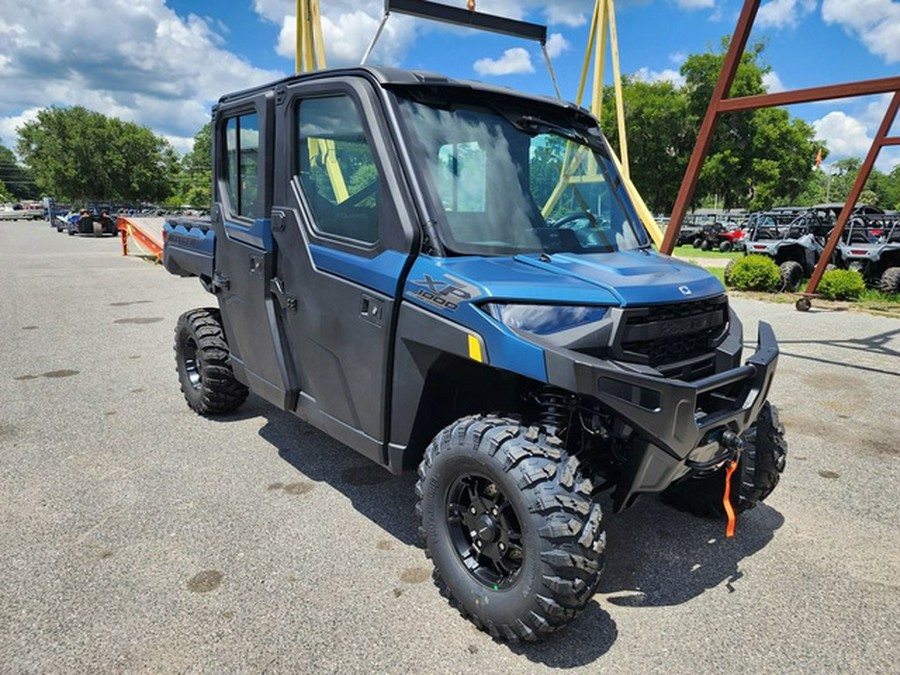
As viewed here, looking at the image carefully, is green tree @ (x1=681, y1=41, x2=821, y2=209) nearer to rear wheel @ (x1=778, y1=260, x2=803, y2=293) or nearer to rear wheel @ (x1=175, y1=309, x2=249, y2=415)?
rear wheel @ (x1=778, y1=260, x2=803, y2=293)

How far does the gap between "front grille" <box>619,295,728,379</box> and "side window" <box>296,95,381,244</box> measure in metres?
1.27

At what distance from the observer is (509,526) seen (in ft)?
8.70

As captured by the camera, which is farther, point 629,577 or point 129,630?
point 629,577

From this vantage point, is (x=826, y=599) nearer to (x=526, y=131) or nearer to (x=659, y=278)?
(x=659, y=278)

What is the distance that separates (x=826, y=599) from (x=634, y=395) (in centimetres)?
157

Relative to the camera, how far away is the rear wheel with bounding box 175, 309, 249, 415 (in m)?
4.91

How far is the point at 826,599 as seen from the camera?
9.67ft

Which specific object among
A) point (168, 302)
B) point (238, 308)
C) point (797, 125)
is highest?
point (797, 125)

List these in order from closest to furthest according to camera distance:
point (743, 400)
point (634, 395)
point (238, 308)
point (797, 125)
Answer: point (634, 395)
point (743, 400)
point (238, 308)
point (797, 125)

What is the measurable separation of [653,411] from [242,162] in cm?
306

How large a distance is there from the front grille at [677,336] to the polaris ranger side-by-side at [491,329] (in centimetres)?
1

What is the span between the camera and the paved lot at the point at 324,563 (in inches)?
99.9

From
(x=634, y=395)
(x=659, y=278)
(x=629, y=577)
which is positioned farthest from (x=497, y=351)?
(x=629, y=577)

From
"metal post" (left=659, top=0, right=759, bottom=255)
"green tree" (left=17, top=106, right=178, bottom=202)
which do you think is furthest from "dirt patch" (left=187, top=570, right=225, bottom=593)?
"green tree" (left=17, top=106, right=178, bottom=202)
